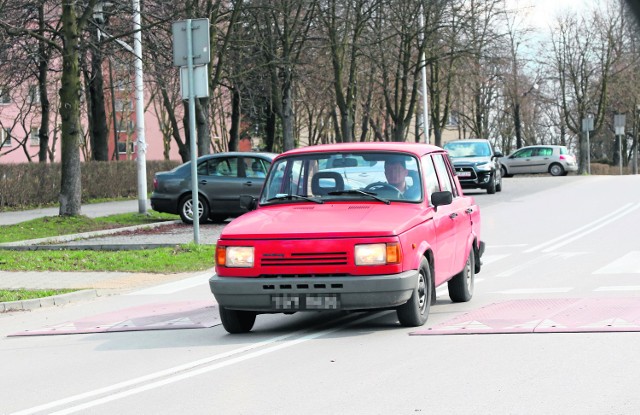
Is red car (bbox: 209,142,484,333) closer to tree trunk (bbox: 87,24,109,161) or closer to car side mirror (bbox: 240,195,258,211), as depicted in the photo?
car side mirror (bbox: 240,195,258,211)

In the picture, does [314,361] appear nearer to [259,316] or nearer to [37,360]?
[37,360]

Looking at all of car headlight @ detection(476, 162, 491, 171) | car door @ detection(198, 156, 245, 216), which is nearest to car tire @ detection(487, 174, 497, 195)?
car headlight @ detection(476, 162, 491, 171)

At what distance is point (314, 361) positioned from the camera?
8391mm

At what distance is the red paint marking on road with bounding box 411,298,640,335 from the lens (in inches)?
377

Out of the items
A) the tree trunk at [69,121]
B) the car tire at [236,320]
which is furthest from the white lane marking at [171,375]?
the tree trunk at [69,121]

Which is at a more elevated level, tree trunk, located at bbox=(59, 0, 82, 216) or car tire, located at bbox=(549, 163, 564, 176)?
tree trunk, located at bbox=(59, 0, 82, 216)

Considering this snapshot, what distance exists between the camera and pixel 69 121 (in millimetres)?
25094

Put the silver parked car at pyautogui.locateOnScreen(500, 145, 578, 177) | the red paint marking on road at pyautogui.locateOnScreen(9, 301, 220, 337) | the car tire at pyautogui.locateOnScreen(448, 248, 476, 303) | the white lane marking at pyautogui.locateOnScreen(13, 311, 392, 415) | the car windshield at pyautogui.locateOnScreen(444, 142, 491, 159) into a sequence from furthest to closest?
1. the silver parked car at pyautogui.locateOnScreen(500, 145, 578, 177)
2. the car windshield at pyautogui.locateOnScreen(444, 142, 491, 159)
3. the car tire at pyautogui.locateOnScreen(448, 248, 476, 303)
4. the red paint marking on road at pyautogui.locateOnScreen(9, 301, 220, 337)
5. the white lane marking at pyautogui.locateOnScreen(13, 311, 392, 415)

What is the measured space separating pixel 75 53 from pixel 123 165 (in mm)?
17617

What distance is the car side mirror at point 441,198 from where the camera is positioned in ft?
34.2

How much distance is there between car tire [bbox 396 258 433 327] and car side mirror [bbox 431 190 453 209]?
64 centimetres

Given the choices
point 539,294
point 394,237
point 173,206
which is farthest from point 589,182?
point 394,237

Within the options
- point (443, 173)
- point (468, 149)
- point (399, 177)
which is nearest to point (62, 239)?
point (443, 173)

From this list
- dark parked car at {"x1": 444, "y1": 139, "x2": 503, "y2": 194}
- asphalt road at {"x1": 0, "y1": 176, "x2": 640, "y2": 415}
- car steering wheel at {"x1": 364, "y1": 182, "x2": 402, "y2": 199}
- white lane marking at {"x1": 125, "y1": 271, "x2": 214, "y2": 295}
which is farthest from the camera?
dark parked car at {"x1": 444, "y1": 139, "x2": 503, "y2": 194}
